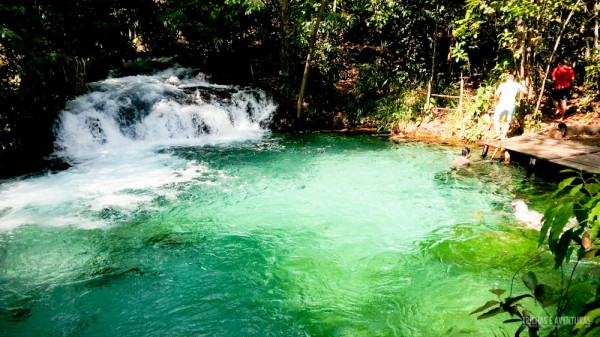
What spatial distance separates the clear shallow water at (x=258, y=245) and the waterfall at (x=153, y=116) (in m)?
0.91

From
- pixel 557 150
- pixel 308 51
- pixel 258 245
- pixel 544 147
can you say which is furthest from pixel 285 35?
pixel 258 245

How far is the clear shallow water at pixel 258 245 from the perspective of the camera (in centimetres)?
402

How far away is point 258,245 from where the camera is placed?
550 cm

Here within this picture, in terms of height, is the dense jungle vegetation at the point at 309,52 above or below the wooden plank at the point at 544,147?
above

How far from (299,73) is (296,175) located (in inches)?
289

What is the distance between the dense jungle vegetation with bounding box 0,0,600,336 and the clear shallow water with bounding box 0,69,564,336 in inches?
99.4

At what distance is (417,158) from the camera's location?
384 inches

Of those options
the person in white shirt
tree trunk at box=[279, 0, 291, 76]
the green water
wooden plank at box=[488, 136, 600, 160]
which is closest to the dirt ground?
the person in white shirt

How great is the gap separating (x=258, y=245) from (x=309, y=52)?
336 inches

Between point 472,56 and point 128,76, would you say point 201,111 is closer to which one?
point 128,76

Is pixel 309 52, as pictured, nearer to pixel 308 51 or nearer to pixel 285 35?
pixel 308 51

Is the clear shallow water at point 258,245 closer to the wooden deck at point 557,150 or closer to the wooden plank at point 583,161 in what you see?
the wooden deck at point 557,150

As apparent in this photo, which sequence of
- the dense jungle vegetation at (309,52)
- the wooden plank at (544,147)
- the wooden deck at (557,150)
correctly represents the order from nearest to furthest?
1. the wooden deck at (557,150)
2. the wooden plank at (544,147)
3. the dense jungle vegetation at (309,52)

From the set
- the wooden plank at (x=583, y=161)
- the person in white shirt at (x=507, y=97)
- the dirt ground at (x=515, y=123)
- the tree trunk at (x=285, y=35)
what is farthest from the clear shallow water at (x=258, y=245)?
the tree trunk at (x=285, y=35)
